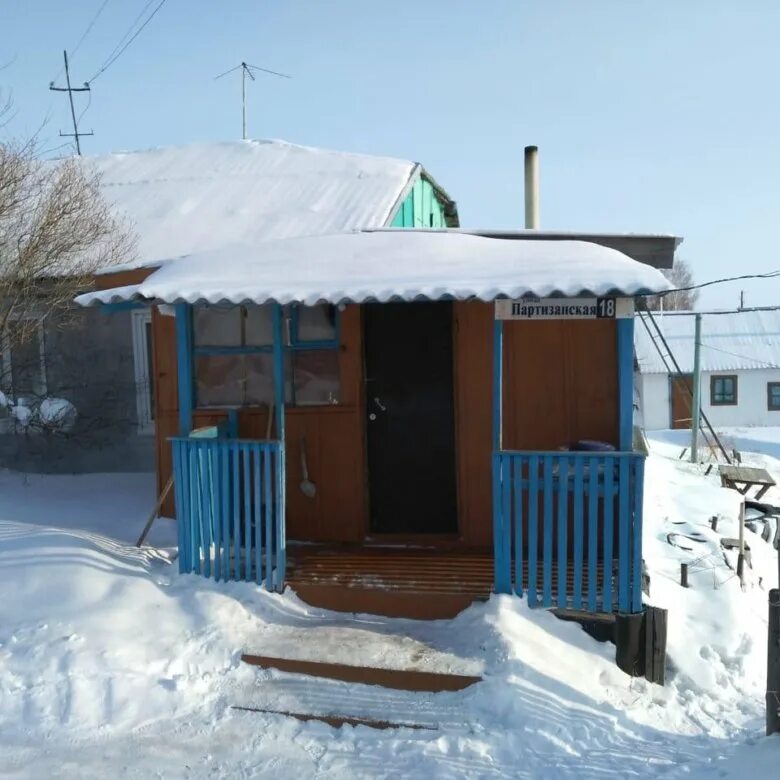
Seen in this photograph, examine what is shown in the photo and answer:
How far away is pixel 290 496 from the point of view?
233 inches

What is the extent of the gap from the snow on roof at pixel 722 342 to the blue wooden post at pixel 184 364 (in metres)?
25.3

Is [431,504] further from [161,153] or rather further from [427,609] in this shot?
[161,153]

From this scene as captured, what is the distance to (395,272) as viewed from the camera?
4.66m

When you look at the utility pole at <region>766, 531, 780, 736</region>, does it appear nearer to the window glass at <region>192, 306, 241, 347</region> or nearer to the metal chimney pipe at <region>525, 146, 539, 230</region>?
the window glass at <region>192, 306, 241, 347</region>

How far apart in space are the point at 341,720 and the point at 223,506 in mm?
1751

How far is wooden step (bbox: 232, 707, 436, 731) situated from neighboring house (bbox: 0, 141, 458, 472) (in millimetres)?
4187

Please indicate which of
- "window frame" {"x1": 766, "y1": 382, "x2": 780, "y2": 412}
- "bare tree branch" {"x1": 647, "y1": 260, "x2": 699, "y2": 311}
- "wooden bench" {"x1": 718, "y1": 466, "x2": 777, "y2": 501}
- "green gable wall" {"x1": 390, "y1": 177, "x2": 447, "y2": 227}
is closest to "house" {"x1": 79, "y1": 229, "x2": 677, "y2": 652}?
"green gable wall" {"x1": 390, "y1": 177, "x2": 447, "y2": 227}

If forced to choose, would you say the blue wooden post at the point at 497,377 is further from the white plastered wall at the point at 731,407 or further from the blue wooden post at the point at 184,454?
the white plastered wall at the point at 731,407

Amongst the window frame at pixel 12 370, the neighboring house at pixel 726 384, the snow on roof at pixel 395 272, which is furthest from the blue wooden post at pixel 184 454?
the neighboring house at pixel 726 384

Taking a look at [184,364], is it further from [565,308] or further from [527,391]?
[565,308]

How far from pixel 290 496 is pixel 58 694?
2425 millimetres

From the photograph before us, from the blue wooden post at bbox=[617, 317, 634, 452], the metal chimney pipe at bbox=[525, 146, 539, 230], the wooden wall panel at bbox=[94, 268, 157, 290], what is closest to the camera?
the blue wooden post at bbox=[617, 317, 634, 452]

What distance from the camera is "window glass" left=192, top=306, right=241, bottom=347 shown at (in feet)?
19.5

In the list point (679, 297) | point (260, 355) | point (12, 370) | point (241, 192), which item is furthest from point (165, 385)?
point (679, 297)
